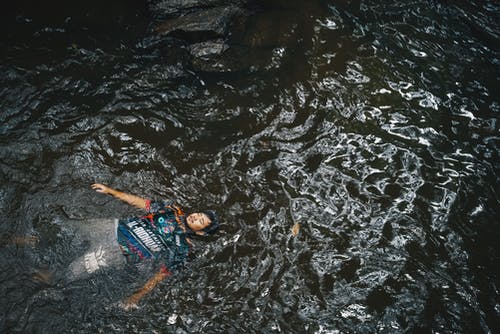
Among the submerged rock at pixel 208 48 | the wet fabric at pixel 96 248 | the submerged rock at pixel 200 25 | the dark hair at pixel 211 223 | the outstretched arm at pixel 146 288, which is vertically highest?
the submerged rock at pixel 200 25

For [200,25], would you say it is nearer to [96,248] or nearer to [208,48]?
[208,48]

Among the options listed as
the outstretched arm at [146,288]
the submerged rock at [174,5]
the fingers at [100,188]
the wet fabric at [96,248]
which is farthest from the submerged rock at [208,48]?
the outstretched arm at [146,288]

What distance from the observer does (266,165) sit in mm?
6242

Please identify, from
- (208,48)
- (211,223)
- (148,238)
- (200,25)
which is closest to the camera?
(148,238)

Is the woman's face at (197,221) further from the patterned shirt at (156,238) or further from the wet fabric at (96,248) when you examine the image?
the wet fabric at (96,248)

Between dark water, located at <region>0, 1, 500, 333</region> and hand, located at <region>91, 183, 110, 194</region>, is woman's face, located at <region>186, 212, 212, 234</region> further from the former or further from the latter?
hand, located at <region>91, 183, 110, 194</region>

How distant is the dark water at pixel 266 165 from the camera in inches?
193

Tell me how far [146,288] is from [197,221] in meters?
1.03

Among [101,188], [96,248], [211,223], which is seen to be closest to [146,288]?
[96,248]

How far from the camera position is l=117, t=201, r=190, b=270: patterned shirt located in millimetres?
4910

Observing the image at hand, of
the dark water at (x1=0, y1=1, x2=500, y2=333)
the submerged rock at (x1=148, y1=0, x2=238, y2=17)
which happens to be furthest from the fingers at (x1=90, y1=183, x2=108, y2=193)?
the submerged rock at (x1=148, y1=0, x2=238, y2=17)

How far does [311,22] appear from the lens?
8.44 meters

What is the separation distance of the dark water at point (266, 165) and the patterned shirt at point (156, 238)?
0.26 metres

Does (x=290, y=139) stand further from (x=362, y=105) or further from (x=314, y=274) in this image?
(x=314, y=274)
